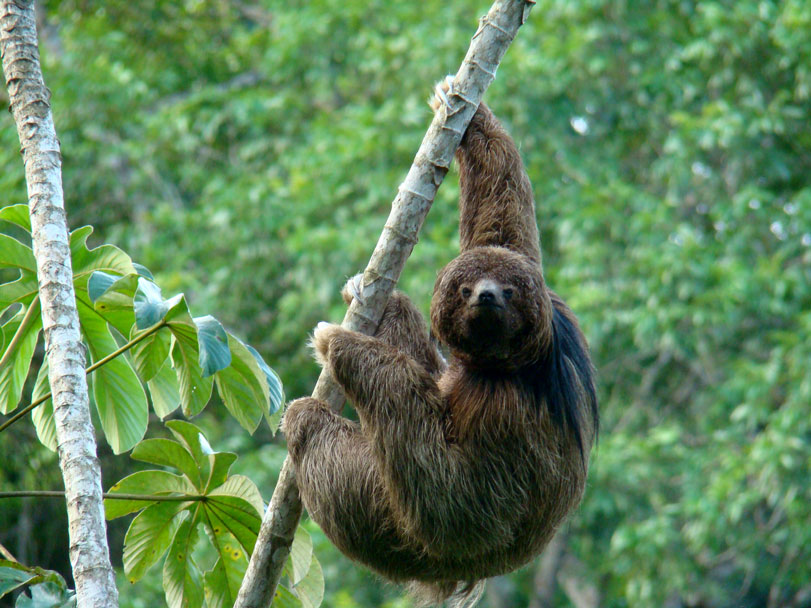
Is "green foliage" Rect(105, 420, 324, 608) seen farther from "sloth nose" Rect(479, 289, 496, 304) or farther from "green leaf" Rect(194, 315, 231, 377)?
"sloth nose" Rect(479, 289, 496, 304)

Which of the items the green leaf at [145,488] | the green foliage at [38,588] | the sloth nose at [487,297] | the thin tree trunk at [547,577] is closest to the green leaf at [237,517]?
the green leaf at [145,488]

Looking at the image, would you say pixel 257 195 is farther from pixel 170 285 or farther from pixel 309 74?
pixel 309 74

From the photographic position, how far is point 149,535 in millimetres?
4637

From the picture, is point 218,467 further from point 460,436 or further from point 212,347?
point 460,436

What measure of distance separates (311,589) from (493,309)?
1844 mm

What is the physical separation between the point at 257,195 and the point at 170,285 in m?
1.89

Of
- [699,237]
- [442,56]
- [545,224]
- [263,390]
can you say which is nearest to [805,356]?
[699,237]

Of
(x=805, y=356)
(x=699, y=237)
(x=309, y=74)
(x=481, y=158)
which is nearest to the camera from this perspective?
(x=481, y=158)

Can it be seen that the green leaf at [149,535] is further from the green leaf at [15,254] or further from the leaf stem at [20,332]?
the green leaf at [15,254]

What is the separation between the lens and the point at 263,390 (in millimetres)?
4316

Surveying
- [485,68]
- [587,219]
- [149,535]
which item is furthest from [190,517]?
[587,219]

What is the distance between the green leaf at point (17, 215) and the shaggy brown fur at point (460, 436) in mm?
1513

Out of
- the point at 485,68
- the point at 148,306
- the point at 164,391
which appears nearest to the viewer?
the point at 148,306

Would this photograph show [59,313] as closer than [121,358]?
Yes
